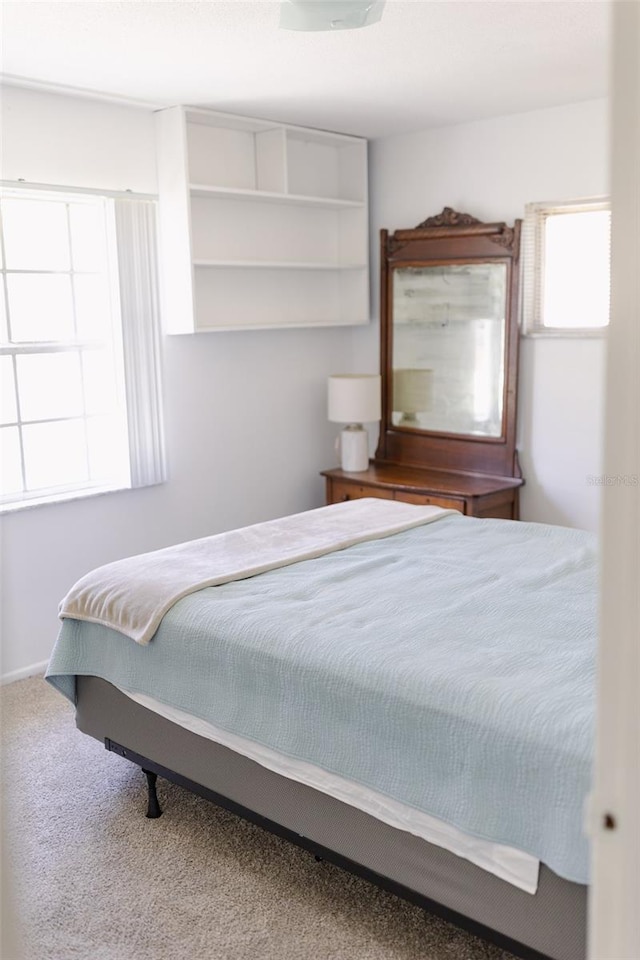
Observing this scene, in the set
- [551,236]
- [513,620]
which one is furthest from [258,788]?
[551,236]

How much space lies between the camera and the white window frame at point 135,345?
4.01m

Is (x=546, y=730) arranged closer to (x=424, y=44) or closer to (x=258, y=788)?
(x=258, y=788)

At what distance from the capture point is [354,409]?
4.75m

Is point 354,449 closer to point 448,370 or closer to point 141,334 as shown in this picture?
point 448,370

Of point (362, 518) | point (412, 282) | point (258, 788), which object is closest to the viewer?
point (258, 788)

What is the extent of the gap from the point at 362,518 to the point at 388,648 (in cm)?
132

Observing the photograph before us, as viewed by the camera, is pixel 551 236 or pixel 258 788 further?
pixel 551 236

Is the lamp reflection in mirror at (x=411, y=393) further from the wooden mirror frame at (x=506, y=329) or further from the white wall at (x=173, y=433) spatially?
the white wall at (x=173, y=433)

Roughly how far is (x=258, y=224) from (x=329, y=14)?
6.63 feet

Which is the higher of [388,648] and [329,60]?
[329,60]

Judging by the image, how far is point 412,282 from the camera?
4.86 meters

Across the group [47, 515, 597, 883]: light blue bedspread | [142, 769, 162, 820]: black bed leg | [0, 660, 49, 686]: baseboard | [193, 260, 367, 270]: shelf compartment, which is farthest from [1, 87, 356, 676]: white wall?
[142, 769, 162, 820]: black bed leg

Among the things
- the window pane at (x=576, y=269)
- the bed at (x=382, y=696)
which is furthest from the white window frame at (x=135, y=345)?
the window pane at (x=576, y=269)

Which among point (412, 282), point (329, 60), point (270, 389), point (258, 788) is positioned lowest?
point (258, 788)
